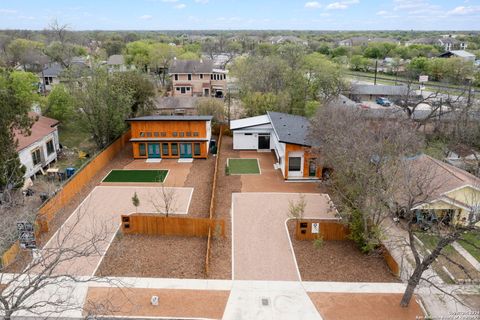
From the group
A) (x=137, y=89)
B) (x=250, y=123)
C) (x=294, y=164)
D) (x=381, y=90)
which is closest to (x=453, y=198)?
(x=294, y=164)

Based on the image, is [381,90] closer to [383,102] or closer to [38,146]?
[383,102]

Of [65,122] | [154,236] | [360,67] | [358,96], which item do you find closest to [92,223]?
[154,236]

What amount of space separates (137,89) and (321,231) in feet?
80.6

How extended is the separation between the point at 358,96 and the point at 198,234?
141 feet

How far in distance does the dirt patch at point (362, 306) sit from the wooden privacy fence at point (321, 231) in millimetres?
4010

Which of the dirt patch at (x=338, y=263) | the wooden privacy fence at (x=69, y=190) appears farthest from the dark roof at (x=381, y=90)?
the dirt patch at (x=338, y=263)

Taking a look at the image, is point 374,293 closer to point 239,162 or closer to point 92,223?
point 92,223

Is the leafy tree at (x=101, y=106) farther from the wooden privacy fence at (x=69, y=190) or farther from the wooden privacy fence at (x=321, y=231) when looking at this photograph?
the wooden privacy fence at (x=321, y=231)

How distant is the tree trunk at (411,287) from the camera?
12969mm

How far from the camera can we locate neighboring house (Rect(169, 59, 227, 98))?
181 ft

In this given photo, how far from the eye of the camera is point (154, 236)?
18.5m

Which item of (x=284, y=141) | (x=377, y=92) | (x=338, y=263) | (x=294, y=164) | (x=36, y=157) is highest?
(x=377, y=92)

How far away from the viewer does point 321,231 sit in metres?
18.1

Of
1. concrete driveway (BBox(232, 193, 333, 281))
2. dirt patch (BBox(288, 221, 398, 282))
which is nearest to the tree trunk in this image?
dirt patch (BBox(288, 221, 398, 282))
